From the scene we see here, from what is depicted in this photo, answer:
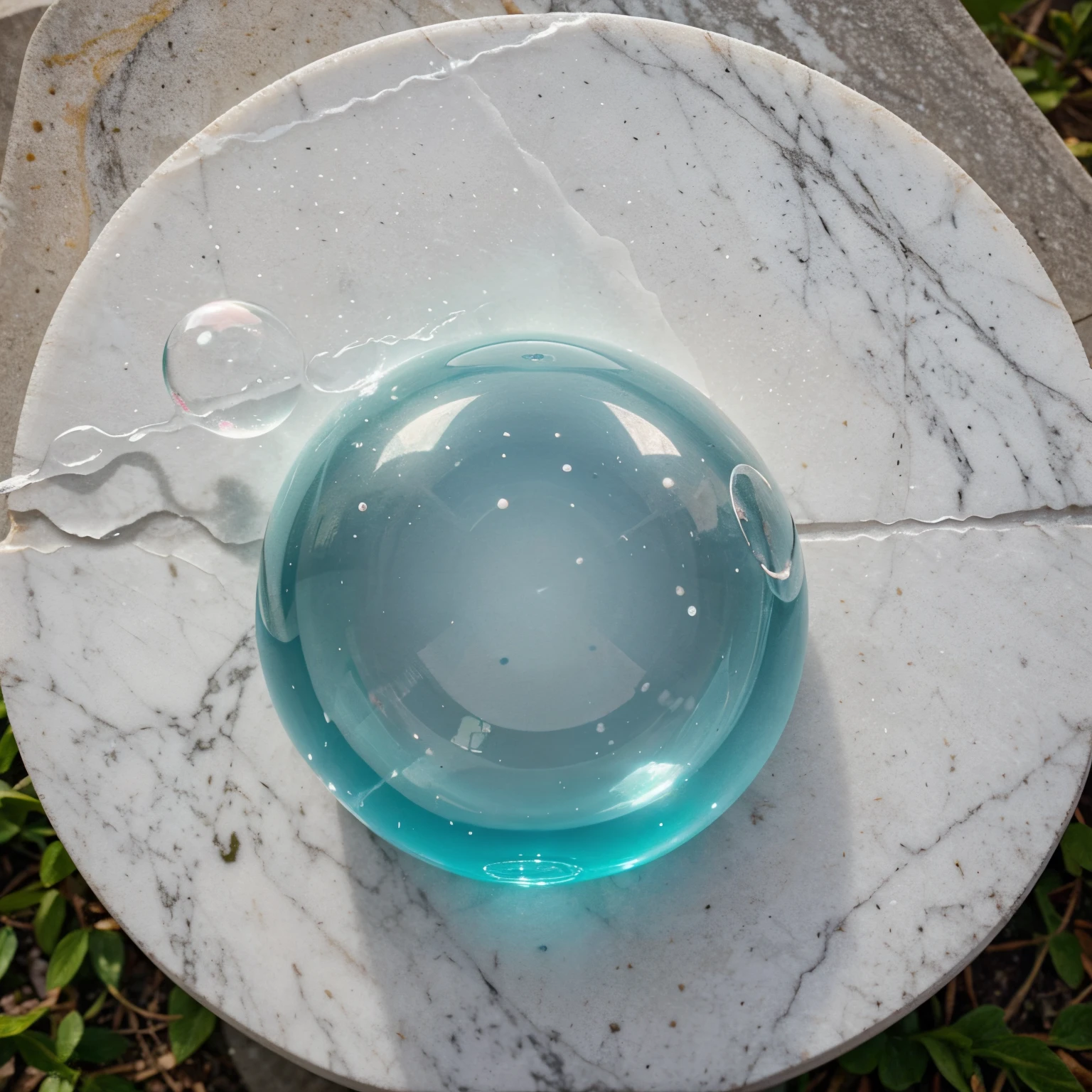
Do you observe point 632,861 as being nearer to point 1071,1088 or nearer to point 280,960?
point 280,960

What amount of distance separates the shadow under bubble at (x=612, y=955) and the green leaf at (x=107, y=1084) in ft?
1.62

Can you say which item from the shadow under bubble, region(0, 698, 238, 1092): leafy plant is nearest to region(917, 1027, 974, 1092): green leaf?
the shadow under bubble

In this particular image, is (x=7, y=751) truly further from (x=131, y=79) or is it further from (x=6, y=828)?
(x=131, y=79)

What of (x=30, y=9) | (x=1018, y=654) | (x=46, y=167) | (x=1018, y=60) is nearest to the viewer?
(x=1018, y=654)

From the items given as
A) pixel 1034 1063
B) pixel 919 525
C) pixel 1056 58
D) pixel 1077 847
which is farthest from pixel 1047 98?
pixel 1034 1063

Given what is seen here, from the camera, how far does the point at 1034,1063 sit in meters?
1.13

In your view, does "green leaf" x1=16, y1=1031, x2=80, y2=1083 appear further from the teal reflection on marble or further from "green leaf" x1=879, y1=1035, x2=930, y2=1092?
"green leaf" x1=879, y1=1035, x2=930, y2=1092

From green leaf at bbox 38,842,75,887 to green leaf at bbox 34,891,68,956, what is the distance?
0.09ft

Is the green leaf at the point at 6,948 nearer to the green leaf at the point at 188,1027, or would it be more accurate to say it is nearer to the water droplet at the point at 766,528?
the green leaf at the point at 188,1027

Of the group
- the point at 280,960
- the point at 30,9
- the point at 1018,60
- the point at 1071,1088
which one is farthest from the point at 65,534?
the point at 1018,60

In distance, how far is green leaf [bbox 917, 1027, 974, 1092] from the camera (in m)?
1.14

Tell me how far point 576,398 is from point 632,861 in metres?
0.38

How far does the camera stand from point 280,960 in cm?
89

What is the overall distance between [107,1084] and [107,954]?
0.14 metres
